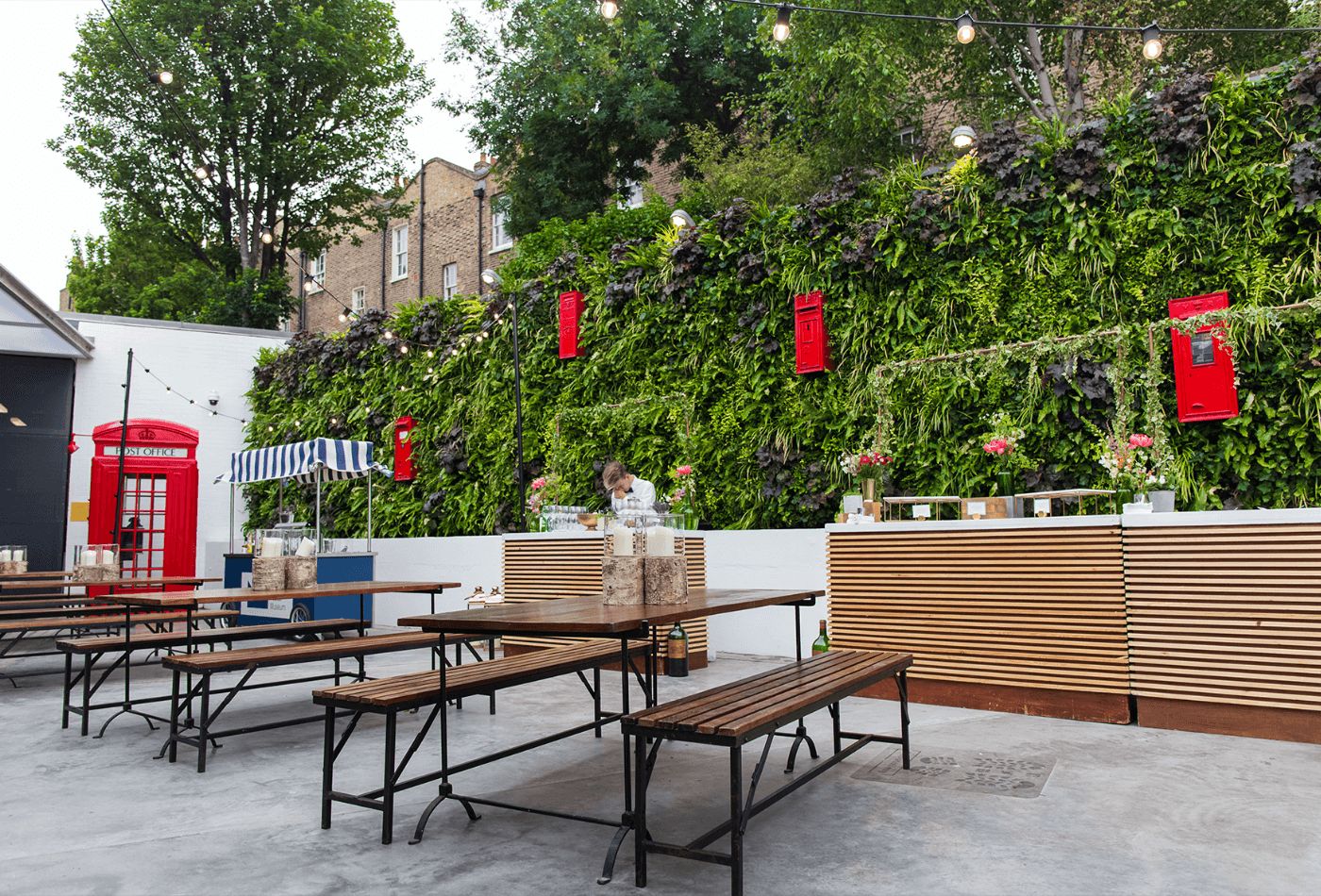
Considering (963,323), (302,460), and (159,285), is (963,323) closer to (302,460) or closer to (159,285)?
(302,460)

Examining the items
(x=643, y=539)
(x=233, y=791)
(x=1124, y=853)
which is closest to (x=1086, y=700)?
(x=1124, y=853)

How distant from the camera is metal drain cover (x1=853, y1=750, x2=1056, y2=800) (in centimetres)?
371

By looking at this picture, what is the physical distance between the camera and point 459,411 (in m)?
11.5

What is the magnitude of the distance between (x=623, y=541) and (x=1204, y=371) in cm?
470

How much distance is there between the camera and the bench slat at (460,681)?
3350 mm

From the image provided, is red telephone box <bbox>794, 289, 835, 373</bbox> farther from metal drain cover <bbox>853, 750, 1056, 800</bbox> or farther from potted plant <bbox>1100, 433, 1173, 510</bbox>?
metal drain cover <bbox>853, 750, 1056, 800</bbox>

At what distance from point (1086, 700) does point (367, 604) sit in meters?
8.96

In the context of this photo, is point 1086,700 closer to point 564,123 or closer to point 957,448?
point 957,448

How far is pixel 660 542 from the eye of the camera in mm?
3686

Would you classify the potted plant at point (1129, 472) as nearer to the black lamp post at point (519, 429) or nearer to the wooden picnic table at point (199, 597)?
the wooden picnic table at point (199, 597)

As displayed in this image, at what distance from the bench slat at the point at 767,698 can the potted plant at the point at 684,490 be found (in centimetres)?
420

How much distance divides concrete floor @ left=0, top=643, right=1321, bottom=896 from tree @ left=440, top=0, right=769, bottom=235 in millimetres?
15786


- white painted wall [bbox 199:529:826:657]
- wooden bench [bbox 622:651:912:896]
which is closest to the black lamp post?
white painted wall [bbox 199:529:826:657]

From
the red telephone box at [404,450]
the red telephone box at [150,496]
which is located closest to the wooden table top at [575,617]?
the red telephone box at [404,450]
